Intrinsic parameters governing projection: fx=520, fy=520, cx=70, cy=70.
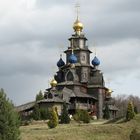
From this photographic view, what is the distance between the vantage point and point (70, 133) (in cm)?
4472

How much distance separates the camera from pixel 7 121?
3228 centimetres

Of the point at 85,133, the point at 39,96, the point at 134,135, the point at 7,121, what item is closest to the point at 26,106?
the point at 39,96

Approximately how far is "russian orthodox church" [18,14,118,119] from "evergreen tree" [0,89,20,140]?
116 feet

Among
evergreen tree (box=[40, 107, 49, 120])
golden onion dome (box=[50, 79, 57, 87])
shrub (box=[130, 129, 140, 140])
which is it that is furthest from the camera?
golden onion dome (box=[50, 79, 57, 87])

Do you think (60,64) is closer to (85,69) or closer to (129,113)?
(85,69)

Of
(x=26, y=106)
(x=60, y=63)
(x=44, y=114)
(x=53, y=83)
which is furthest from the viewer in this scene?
(x=60, y=63)

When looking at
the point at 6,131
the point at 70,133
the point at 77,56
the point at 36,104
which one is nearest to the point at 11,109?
the point at 6,131

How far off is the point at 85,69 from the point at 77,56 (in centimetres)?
231

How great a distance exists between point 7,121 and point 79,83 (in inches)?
1671

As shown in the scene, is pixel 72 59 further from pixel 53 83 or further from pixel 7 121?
pixel 7 121

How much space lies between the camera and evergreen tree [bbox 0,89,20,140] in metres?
31.8

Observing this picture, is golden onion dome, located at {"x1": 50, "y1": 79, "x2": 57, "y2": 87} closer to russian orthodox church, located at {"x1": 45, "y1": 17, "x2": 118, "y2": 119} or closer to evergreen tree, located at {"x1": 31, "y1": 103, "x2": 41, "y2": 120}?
russian orthodox church, located at {"x1": 45, "y1": 17, "x2": 118, "y2": 119}

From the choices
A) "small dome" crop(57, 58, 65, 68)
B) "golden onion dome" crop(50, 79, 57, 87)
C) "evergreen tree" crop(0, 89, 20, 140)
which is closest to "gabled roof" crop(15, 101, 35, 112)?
"golden onion dome" crop(50, 79, 57, 87)

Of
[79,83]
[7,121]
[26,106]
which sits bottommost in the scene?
[7,121]
